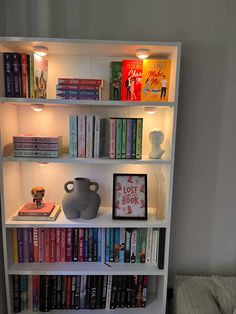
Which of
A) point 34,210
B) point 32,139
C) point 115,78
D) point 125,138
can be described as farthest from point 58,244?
point 115,78

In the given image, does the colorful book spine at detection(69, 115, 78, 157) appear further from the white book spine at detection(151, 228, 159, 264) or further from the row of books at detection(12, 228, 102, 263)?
the white book spine at detection(151, 228, 159, 264)

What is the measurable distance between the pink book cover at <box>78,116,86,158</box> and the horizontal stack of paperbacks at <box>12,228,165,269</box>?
46 centimetres

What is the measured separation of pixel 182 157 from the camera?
1629 millimetres

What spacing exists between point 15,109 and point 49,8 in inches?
24.2

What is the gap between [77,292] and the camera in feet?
5.15

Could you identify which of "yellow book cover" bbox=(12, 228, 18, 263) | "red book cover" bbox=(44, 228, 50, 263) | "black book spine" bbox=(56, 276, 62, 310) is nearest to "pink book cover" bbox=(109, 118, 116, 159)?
"red book cover" bbox=(44, 228, 50, 263)

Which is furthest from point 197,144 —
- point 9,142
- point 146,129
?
point 9,142

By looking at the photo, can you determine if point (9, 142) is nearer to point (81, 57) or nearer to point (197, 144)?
point (81, 57)

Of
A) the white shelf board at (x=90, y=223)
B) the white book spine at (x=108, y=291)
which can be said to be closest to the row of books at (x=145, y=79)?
the white shelf board at (x=90, y=223)

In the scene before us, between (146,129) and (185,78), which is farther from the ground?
(185,78)

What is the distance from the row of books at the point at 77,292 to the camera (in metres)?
1.54

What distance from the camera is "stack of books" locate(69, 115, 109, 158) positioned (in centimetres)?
138

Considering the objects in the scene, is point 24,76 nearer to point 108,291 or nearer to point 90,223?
point 90,223

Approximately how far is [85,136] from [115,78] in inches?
14.2
